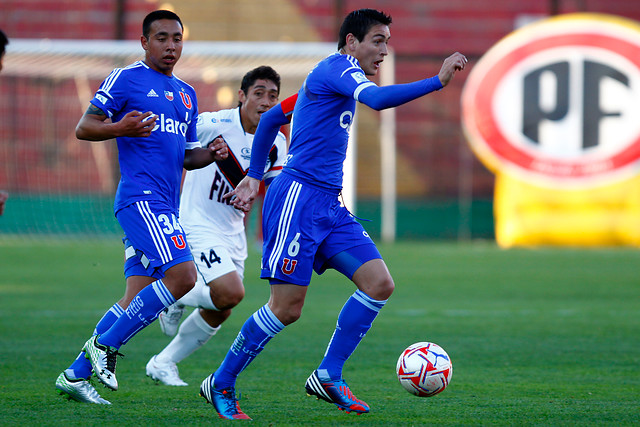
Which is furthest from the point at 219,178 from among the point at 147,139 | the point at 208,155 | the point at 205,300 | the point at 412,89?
the point at 412,89

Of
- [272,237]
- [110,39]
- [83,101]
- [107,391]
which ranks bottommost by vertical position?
[107,391]

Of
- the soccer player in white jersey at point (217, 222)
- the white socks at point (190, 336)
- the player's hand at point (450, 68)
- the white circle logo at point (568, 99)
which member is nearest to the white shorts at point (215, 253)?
the soccer player in white jersey at point (217, 222)

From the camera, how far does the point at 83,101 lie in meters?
20.0

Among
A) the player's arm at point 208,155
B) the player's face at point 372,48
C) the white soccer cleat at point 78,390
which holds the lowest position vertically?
the white soccer cleat at point 78,390

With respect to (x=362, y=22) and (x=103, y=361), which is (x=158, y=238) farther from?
(x=362, y=22)

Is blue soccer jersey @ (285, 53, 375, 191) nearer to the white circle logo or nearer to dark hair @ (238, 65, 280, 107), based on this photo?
dark hair @ (238, 65, 280, 107)

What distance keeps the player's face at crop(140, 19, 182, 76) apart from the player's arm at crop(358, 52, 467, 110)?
4.61 ft

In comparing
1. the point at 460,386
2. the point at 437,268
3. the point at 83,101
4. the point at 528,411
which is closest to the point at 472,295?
the point at 437,268

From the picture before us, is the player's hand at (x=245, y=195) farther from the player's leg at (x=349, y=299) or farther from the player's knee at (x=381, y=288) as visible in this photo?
the player's knee at (x=381, y=288)

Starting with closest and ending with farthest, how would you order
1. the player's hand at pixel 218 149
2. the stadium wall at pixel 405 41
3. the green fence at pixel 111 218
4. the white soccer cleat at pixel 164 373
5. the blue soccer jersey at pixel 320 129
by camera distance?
the blue soccer jersey at pixel 320 129, the player's hand at pixel 218 149, the white soccer cleat at pixel 164 373, the green fence at pixel 111 218, the stadium wall at pixel 405 41

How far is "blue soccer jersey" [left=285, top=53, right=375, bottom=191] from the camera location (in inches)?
190

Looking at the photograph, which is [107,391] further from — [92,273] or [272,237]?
[92,273]

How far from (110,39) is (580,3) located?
10.9 m

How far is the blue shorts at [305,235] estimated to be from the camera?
4.76 meters
